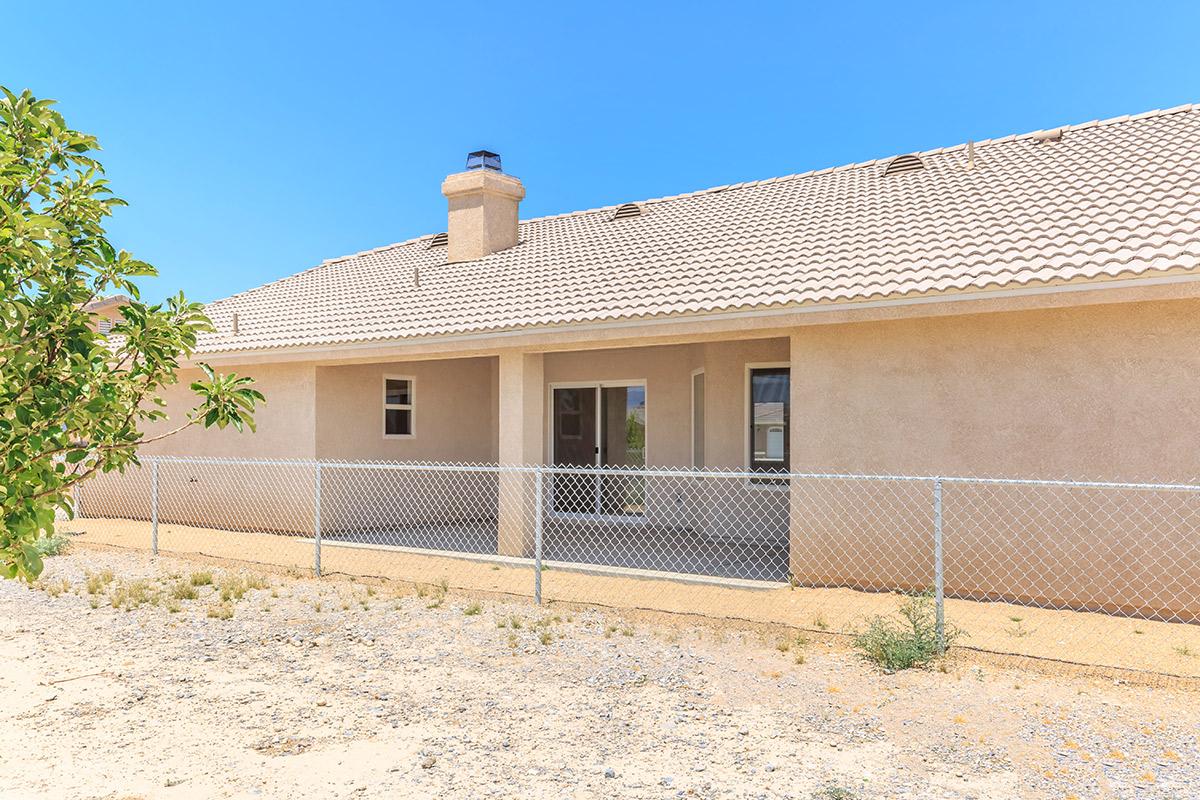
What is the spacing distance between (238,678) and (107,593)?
376 cm

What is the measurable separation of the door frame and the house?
6 cm

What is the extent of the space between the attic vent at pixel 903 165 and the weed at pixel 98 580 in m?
12.7

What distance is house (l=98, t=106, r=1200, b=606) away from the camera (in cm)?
780

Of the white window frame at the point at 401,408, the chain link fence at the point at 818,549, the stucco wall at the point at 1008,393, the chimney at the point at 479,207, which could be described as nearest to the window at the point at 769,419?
the chain link fence at the point at 818,549

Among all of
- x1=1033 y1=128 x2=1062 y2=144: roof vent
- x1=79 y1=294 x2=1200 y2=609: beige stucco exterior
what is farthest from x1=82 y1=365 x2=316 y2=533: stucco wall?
x1=1033 y1=128 x2=1062 y2=144: roof vent

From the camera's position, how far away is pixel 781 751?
4695 mm

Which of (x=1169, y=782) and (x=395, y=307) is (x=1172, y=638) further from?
(x=395, y=307)

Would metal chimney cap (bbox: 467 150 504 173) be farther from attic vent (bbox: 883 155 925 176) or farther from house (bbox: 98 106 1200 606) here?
attic vent (bbox: 883 155 925 176)

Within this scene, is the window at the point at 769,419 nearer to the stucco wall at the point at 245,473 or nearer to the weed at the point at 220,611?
the stucco wall at the point at 245,473

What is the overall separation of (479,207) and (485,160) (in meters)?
0.95

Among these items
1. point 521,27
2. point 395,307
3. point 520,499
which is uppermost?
point 521,27

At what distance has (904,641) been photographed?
20.9 ft

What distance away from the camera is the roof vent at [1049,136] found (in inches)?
499

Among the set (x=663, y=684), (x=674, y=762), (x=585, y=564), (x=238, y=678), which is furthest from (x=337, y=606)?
(x=674, y=762)
